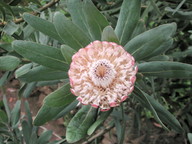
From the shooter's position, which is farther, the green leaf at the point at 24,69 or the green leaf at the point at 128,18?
the green leaf at the point at 24,69

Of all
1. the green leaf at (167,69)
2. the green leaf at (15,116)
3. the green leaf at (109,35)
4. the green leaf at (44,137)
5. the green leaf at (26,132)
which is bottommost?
the green leaf at (44,137)

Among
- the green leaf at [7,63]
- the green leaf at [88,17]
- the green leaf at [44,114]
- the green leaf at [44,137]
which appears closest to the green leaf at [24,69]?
the green leaf at [7,63]

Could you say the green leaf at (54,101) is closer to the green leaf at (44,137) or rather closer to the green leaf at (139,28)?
the green leaf at (139,28)

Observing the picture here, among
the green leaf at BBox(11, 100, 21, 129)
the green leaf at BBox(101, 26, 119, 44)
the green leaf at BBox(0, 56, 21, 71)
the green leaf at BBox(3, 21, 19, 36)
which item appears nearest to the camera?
the green leaf at BBox(101, 26, 119, 44)

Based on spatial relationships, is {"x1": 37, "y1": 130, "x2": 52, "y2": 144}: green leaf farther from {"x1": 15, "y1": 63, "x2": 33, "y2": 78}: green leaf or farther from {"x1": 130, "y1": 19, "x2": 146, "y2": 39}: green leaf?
{"x1": 130, "y1": 19, "x2": 146, "y2": 39}: green leaf

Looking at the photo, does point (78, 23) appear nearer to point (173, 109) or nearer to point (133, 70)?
point (133, 70)

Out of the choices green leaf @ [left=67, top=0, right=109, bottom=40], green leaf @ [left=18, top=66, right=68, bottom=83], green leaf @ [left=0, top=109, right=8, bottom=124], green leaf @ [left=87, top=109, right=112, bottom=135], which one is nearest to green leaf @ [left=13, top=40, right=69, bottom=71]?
green leaf @ [left=18, top=66, right=68, bottom=83]

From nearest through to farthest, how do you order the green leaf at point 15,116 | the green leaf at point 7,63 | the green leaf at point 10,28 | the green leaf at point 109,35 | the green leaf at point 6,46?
1. the green leaf at point 109,35
2. the green leaf at point 7,63
3. the green leaf at point 10,28
4. the green leaf at point 6,46
5. the green leaf at point 15,116
